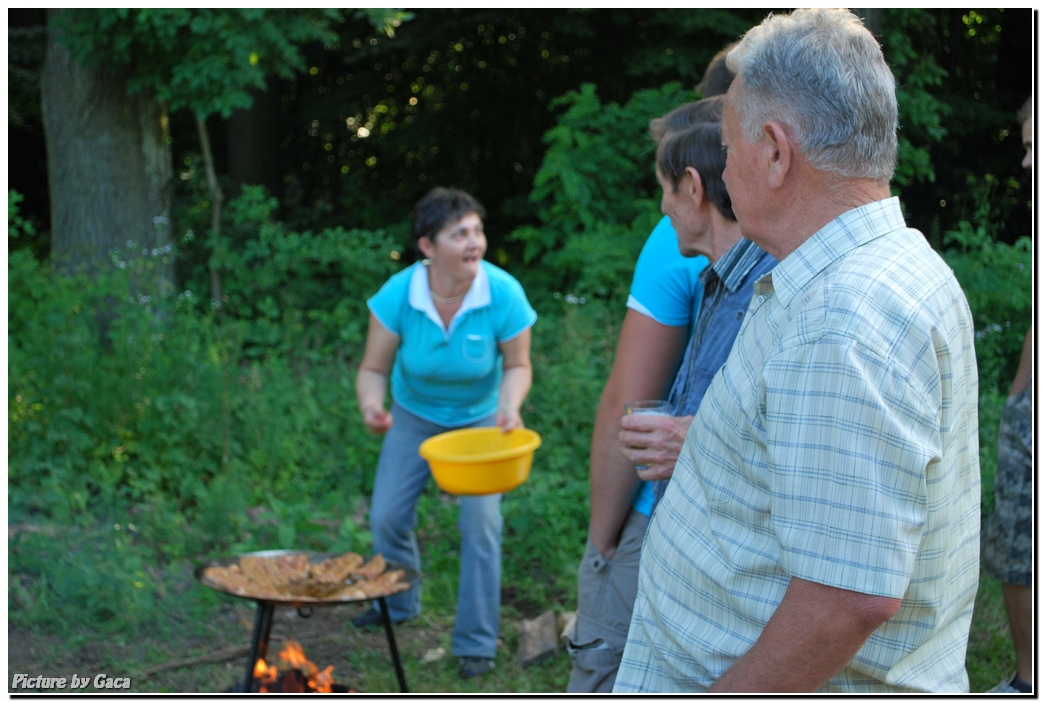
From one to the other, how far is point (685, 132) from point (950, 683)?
3.97 ft

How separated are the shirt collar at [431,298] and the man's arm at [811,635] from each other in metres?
2.84

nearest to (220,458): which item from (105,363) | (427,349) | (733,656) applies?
(105,363)

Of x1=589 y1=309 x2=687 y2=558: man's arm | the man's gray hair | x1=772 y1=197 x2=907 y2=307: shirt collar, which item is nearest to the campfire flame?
x1=589 y1=309 x2=687 y2=558: man's arm

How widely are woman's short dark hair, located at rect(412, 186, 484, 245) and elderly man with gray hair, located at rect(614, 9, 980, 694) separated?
8.65 ft

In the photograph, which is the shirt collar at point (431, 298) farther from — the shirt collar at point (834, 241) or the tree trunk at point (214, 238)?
the tree trunk at point (214, 238)

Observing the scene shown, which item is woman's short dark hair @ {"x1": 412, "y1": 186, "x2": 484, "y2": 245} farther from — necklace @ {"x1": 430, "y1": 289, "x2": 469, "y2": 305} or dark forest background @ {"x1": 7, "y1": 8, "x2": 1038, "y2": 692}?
dark forest background @ {"x1": 7, "y1": 8, "x2": 1038, "y2": 692}

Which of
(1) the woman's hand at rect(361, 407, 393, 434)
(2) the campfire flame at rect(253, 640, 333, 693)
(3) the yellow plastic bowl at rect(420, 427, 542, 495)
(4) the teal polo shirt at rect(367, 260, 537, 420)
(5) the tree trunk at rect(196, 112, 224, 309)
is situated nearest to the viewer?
(2) the campfire flame at rect(253, 640, 333, 693)

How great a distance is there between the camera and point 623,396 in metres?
2.27

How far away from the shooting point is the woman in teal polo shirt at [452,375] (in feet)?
13.3

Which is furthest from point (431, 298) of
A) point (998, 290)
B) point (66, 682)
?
point (998, 290)

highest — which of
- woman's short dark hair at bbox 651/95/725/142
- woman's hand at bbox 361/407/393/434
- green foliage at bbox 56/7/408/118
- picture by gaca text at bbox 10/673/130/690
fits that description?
green foliage at bbox 56/7/408/118

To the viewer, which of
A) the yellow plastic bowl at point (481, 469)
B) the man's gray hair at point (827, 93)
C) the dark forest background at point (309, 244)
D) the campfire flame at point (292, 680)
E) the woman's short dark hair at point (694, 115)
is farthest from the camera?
the dark forest background at point (309, 244)

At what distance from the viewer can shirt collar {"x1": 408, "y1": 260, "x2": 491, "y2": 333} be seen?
4066 mm

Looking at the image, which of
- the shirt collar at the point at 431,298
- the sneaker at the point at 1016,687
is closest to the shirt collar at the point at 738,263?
the sneaker at the point at 1016,687
